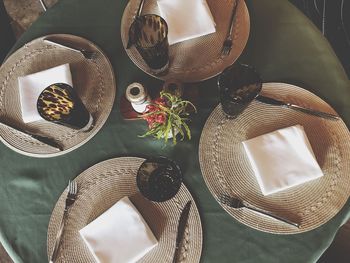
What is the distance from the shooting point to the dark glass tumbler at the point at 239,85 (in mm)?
864

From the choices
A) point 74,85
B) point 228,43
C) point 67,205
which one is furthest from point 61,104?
point 228,43

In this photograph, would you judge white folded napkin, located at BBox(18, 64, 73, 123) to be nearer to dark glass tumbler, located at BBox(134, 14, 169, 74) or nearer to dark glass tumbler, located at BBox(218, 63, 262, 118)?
dark glass tumbler, located at BBox(134, 14, 169, 74)

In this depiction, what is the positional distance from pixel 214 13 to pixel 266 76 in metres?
0.23

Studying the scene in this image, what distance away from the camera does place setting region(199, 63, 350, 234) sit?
2.79ft

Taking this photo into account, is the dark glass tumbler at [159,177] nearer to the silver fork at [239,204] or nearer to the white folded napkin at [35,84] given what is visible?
the silver fork at [239,204]

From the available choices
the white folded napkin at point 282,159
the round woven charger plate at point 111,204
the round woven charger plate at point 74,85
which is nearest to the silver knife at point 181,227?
the round woven charger plate at point 111,204

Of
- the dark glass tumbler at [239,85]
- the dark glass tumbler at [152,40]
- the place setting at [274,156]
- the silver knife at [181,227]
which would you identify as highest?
the dark glass tumbler at [152,40]

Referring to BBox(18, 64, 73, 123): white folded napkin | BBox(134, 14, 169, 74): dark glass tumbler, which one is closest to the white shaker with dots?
BBox(134, 14, 169, 74): dark glass tumbler

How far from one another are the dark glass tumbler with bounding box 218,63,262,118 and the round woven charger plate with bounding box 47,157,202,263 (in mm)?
249

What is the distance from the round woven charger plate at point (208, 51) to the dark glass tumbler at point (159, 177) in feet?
0.76

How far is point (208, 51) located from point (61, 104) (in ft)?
1.35

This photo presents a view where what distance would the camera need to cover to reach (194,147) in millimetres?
944

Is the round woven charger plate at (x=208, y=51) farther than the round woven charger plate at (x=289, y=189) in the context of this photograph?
Yes

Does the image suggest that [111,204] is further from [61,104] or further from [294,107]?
[294,107]
